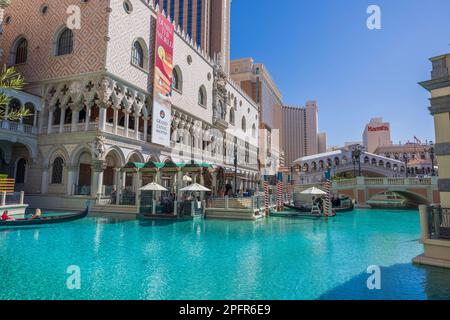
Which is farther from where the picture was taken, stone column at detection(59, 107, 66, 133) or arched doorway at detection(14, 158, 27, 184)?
arched doorway at detection(14, 158, 27, 184)

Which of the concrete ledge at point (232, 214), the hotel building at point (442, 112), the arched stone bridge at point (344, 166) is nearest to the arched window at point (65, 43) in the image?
the concrete ledge at point (232, 214)

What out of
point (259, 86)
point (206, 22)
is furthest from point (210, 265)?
point (259, 86)

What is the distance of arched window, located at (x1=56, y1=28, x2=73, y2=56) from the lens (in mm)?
23172

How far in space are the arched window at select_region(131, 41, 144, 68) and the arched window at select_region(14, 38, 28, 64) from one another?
9.82 m

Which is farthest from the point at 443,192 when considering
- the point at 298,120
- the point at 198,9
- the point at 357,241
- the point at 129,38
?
the point at 298,120

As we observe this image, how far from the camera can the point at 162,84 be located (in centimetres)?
2639

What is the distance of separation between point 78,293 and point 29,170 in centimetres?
2167

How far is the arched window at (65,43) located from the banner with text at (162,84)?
6965 millimetres

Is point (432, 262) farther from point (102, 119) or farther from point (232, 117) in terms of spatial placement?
point (232, 117)

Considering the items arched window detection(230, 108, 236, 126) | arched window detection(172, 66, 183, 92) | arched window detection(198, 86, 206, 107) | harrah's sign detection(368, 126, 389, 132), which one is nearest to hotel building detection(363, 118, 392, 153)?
harrah's sign detection(368, 126, 389, 132)

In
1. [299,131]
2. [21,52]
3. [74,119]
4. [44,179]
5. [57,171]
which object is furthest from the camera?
[299,131]

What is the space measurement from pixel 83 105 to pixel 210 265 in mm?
19742

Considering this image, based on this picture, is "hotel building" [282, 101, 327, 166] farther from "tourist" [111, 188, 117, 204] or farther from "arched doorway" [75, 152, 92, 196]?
"tourist" [111, 188, 117, 204]
